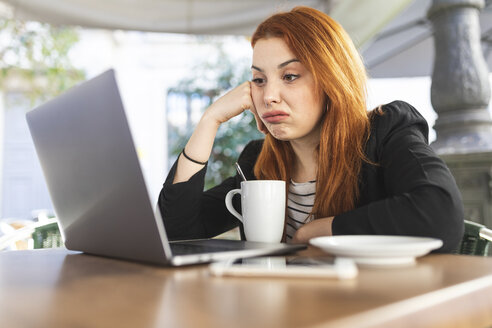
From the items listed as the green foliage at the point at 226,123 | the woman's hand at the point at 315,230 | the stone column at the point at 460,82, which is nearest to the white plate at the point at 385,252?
the woman's hand at the point at 315,230

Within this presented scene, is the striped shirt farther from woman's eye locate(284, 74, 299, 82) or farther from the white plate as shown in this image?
the white plate

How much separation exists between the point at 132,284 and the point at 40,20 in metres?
2.14

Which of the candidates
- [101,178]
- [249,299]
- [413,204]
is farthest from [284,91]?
[249,299]

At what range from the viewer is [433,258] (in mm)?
631

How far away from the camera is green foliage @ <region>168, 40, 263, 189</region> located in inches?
175

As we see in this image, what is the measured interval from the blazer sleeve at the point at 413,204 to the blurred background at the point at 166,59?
354mm

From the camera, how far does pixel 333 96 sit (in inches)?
44.4

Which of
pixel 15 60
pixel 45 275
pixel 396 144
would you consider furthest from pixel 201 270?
pixel 15 60

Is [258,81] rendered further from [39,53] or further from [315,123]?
[39,53]

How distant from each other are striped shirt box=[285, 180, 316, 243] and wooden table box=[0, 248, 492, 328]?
2.16 ft

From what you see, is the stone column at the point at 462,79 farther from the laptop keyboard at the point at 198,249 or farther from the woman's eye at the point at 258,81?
the laptop keyboard at the point at 198,249

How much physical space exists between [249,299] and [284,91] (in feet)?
2.57

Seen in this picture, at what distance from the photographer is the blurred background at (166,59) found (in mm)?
2244

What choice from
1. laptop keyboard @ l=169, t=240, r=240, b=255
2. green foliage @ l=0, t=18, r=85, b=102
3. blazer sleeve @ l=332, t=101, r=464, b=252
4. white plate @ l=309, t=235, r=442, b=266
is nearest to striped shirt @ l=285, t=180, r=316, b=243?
blazer sleeve @ l=332, t=101, r=464, b=252
